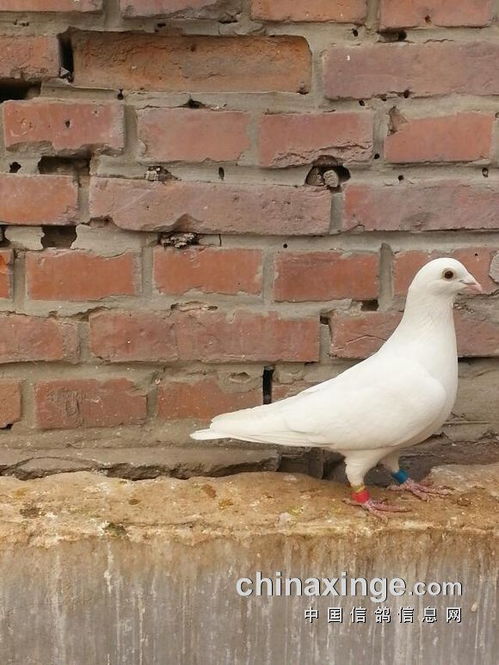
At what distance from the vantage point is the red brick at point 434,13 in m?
1.03

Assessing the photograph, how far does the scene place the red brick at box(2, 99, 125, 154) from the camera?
1.03m

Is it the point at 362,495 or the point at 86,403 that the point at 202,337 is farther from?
the point at 362,495

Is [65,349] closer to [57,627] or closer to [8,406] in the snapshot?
[8,406]

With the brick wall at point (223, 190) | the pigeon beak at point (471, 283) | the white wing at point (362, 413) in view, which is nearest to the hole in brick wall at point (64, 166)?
the brick wall at point (223, 190)

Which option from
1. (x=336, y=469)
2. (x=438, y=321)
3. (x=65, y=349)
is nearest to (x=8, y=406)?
(x=65, y=349)

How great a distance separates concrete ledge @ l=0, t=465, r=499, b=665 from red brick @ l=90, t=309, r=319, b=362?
0.79 feet

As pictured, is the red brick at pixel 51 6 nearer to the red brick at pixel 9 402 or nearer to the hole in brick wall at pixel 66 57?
the hole in brick wall at pixel 66 57

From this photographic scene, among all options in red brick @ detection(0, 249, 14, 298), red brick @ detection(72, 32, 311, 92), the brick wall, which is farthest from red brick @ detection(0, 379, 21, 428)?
red brick @ detection(72, 32, 311, 92)

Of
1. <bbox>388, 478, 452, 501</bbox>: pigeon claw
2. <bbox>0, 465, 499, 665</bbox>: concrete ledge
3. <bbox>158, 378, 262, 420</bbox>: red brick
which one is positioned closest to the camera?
<bbox>0, 465, 499, 665</bbox>: concrete ledge

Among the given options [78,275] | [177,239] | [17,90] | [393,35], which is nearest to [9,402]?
[78,275]

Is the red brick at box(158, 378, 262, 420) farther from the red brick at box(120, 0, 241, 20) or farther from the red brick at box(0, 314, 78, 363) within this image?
the red brick at box(120, 0, 241, 20)

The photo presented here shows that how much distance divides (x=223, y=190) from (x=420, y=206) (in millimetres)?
286

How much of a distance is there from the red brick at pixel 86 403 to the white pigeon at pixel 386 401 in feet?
0.59

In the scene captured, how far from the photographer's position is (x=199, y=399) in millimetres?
1134
